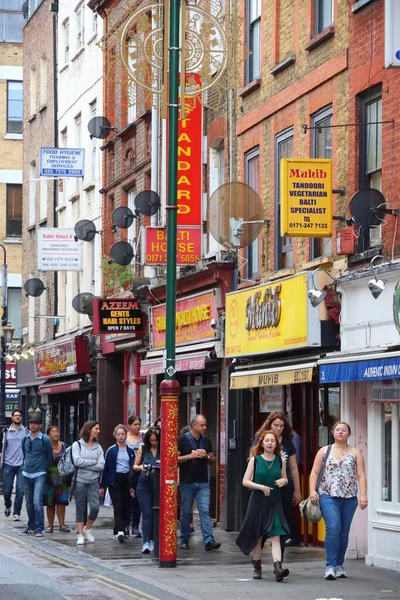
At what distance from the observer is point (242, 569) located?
16.7m

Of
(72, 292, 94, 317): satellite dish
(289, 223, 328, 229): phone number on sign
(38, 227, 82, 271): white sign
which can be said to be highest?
(38, 227, 82, 271): white sign

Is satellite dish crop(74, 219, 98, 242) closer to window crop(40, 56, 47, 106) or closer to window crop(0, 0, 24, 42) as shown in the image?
window crop(40, 56, 47, 106)

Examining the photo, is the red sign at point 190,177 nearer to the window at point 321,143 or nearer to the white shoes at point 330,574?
the window at point 321,143

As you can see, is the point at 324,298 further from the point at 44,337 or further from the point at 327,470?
the point at 44,337

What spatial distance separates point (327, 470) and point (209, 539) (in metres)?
4.05

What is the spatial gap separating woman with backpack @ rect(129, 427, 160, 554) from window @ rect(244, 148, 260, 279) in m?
4.39

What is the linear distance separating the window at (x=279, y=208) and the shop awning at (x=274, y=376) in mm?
1770

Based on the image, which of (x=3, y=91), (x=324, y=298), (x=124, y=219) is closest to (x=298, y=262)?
(x=324, y=298)

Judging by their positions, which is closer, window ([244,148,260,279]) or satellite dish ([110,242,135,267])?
window ([244,148,260,279])

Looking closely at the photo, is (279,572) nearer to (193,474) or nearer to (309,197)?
Answer: (193,474)

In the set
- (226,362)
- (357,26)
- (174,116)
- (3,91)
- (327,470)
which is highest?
(3,91)

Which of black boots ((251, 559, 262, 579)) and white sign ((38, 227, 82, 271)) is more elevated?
white sign ((38, 227, 82, 271))

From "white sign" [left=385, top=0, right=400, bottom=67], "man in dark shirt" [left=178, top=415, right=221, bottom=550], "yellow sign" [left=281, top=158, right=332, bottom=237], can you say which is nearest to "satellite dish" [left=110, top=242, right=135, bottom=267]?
"man in dark shirt" [left=178, top=415, right=221, bottom=550]

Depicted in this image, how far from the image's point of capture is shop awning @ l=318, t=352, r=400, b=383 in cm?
1578
